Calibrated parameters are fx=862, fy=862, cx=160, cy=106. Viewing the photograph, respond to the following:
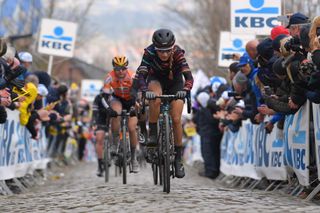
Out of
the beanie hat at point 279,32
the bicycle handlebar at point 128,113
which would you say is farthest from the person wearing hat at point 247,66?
the bicycle handlebar at point 128,113

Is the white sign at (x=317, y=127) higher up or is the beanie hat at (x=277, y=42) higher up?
the beanie hat at (x=277, y=42)

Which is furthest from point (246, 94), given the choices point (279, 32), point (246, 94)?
point (279, 32)

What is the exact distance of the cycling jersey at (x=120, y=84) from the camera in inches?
592

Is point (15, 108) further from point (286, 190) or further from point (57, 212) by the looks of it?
point (57, 212)

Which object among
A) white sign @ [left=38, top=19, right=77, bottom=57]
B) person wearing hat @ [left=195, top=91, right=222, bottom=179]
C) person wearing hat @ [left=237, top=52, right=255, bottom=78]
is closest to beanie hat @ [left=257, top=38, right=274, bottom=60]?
person wearing hat @ [left=237, top=52, right=255, bottom=78]

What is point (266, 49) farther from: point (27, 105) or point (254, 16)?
point (254, 16)

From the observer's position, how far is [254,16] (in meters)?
18.8

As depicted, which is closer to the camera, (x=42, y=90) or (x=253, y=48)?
(x=253, y=48)

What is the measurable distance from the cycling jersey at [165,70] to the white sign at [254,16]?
6.64m

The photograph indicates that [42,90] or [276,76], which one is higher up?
[42,90]

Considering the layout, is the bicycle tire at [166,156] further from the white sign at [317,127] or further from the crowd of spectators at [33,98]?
the crowd of spectators at [33,98]

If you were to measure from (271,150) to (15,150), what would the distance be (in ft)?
15.7

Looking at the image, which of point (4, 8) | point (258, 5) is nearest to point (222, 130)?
point (258, 5)

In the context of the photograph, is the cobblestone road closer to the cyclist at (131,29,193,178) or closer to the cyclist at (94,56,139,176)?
the cyclist at (131,29,193,178)
